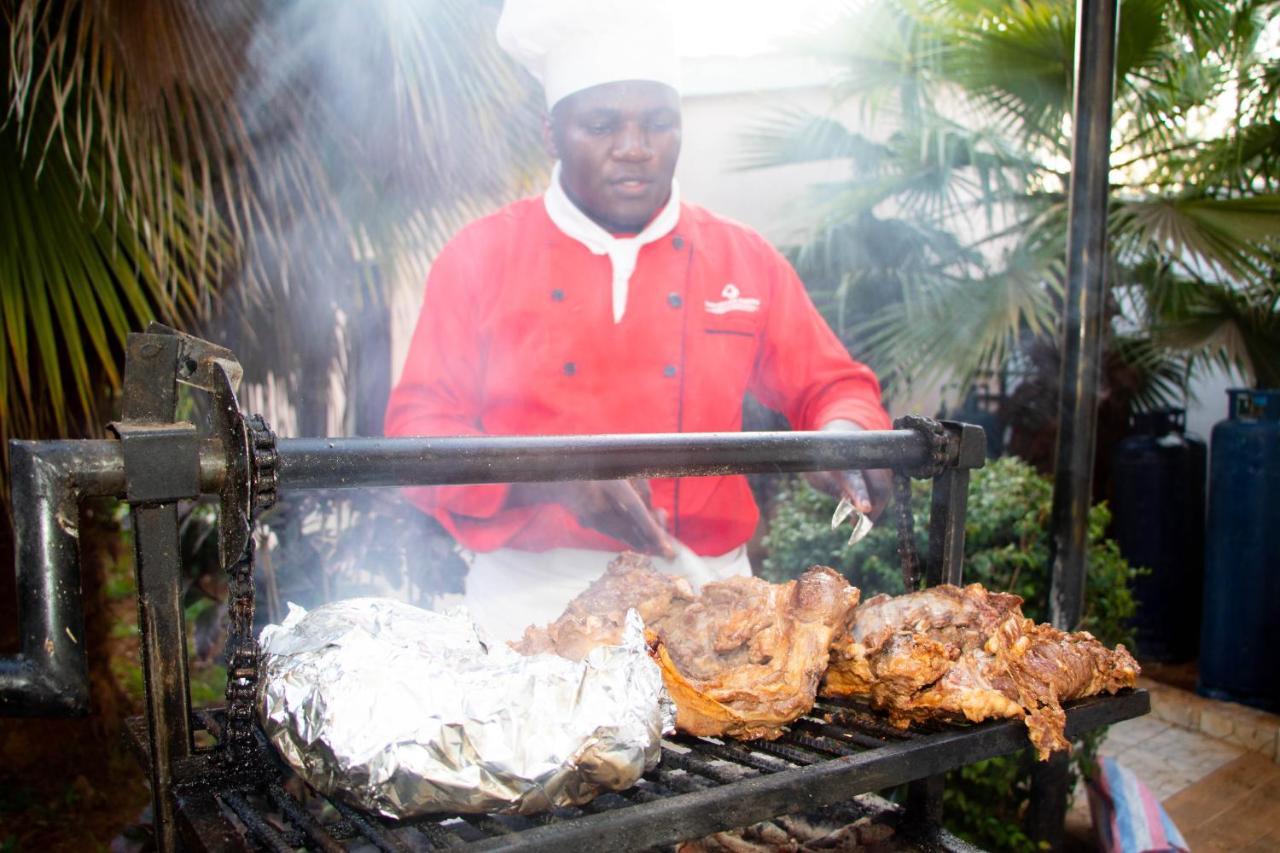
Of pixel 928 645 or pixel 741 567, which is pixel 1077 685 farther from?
pixel 741 567

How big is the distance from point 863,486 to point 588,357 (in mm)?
1128

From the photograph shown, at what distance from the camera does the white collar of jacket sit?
3068 mm

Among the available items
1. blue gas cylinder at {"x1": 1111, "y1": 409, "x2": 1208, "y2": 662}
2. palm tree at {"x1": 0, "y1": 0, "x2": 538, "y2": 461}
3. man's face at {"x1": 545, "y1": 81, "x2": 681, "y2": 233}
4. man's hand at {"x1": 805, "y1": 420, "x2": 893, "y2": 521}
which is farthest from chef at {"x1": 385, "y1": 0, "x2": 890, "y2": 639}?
blue gas cylinder at {"x1": 1111, "y1": 409, "x2": 1208, "y2": 662}

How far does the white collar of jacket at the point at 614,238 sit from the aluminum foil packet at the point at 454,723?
185 cm

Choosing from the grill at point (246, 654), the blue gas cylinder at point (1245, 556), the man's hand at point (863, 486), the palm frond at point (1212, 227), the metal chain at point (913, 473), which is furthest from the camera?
the blue gas cylinder at point (1245, 556)

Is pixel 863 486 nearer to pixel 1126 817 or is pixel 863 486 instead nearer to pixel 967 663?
pixel 967 663

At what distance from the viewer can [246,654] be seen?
1319 millimetres

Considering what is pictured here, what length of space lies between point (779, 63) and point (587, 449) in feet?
22.1

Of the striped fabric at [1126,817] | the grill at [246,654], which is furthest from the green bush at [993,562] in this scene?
the grill at [246,654]

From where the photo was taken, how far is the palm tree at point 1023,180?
201 inches

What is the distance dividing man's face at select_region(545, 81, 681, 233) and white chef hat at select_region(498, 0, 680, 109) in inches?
1.7

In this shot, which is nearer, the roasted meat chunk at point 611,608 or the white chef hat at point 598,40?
the roasted meat chunk at point 611,608

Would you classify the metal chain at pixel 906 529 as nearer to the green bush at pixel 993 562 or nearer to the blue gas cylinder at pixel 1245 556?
the green bush at pixel 993 562

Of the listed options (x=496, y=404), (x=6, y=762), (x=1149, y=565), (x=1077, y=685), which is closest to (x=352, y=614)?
(x=1077, y=685)
